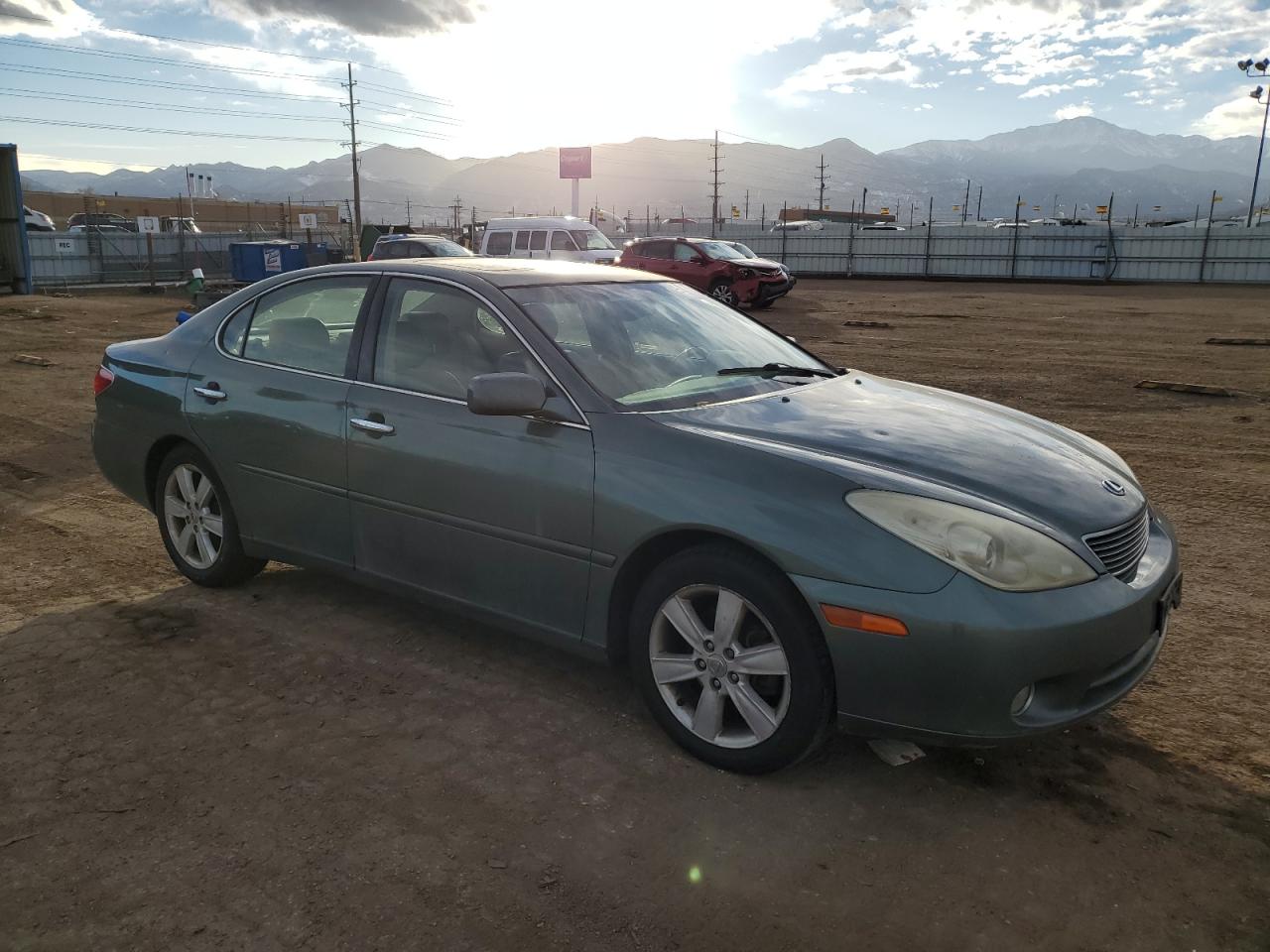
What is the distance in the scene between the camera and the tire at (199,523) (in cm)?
446

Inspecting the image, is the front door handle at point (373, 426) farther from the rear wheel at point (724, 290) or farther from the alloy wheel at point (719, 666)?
the rear wheel at point (724, 290)

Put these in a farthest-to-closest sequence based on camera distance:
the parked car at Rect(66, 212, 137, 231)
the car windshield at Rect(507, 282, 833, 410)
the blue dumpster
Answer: the parked car at Rect(66, 212, 137, 231), the blue dumpster, the car windshield at Rect(507, 282, 833, 410)

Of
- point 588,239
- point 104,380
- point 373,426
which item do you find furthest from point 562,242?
point 373,426

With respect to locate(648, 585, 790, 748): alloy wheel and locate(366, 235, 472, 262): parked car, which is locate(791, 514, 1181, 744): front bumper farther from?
locate(366, 235, 472, 262): parked car

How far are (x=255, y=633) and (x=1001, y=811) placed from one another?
3.03 metres

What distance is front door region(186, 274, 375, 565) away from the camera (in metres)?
3.97

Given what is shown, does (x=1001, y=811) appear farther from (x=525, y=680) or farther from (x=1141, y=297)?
(x=1141, y=297)

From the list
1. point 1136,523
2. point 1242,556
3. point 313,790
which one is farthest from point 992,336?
point 313,790

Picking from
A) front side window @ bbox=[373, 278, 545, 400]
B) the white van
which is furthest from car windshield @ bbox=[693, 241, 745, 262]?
front side window @ bbox=[373, 278, 545, 400]

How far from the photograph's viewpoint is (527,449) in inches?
132

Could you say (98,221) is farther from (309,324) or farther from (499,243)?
(309,324)

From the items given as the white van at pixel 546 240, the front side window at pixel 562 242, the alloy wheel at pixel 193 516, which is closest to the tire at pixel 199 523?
the alloy wheel at pixel 193 516

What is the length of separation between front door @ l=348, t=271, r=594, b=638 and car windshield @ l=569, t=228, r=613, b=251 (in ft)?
62.1

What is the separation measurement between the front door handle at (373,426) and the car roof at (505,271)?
0.64 meters
